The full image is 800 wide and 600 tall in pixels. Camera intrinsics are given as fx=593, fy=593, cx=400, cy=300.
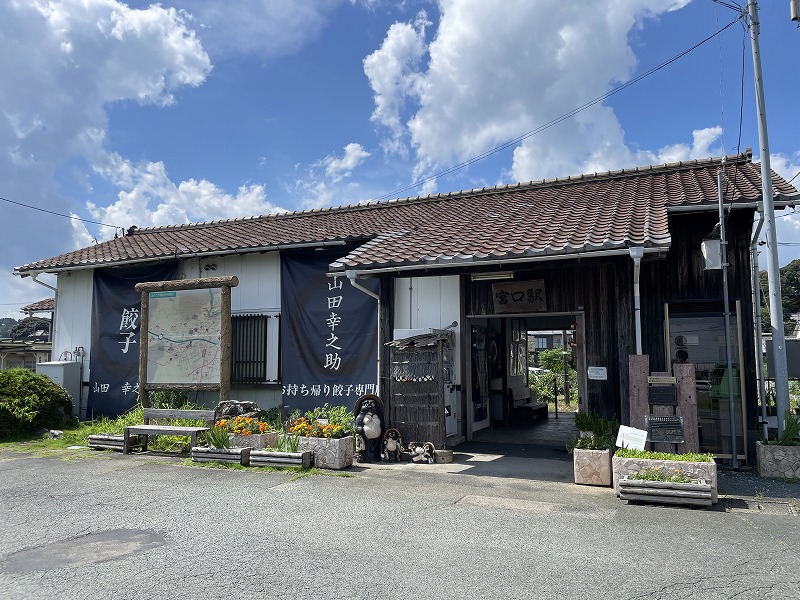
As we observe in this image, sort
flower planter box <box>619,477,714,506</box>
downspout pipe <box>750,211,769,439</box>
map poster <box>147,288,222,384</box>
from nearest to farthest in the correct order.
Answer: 1. flower planter box <box>619,477,714,506</box>
2. downspout pipe <box>750,211,769,439</box>
3. map poster <box>147,288,222,384</box>

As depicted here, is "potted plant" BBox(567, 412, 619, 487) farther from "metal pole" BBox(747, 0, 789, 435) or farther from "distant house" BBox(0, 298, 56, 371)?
"distant house" BBox(0, 298, 56, 371)

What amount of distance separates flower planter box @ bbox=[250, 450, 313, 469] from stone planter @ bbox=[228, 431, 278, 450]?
0.47 metres

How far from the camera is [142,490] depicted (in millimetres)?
7203

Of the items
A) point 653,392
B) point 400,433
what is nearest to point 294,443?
point 400,433

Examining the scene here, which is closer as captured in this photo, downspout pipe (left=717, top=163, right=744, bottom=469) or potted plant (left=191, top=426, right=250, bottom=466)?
downspout pipe (left=717, top=163, right=744, bottom=469)

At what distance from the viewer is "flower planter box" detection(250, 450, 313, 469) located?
8.31m

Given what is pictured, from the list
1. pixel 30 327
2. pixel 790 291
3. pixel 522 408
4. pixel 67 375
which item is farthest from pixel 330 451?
pixel 790 291

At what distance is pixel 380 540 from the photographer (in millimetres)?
5121

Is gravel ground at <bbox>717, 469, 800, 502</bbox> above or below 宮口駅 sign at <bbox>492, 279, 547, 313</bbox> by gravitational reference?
below

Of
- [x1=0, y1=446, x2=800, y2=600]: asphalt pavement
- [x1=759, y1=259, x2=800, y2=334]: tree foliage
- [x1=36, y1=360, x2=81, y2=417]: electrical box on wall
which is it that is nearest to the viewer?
[x1=0, y1=446, x2=800, y2=600]: asphalt pavement

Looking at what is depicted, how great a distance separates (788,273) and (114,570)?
43793 millimetres

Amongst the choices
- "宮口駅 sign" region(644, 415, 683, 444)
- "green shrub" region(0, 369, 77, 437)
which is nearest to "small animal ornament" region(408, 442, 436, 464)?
"宮口駅 sign" region(644, 415, 683, 444)

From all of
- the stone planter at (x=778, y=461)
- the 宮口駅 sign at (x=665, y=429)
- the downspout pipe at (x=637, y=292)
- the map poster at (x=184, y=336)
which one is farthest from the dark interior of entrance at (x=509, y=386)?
the map poster at (x=184, y=336)

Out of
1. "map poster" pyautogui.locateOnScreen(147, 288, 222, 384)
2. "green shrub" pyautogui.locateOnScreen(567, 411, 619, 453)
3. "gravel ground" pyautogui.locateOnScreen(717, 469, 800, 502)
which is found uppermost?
"map poster" pyautogui.locateOnScreen(147, 288, 222, 384)
